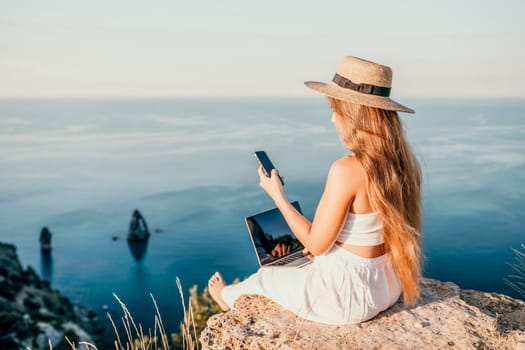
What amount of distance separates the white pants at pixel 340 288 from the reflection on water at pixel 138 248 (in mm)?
76891

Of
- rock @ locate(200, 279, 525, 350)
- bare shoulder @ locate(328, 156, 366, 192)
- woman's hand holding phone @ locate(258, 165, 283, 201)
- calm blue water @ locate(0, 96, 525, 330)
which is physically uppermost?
bare shoulder @ locate(328, 156, 366, 192)

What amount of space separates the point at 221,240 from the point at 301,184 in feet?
65.5

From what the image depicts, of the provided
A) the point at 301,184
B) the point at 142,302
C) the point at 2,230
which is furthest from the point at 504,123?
the point at 2,230

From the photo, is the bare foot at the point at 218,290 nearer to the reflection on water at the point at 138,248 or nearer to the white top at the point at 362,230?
the white top at the point at 362,230

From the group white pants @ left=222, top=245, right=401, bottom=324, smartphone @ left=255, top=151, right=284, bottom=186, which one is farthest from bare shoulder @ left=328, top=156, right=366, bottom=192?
smartphone @ left=255, top=151, right=284, bottom=186

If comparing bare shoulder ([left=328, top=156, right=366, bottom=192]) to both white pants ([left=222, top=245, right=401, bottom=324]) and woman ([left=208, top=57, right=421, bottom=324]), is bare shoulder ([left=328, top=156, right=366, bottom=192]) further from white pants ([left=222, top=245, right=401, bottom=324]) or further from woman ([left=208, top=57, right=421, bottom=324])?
white pants ([left=222, top=245, right=401, bottom=324])

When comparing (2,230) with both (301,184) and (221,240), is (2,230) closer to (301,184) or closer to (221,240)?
(221,240)

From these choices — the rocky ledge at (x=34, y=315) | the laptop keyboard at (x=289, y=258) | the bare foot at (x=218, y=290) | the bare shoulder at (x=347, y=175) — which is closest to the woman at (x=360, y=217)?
the bare shoulder at (x=347, y=175)

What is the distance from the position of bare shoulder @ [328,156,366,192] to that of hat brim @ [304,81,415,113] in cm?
34

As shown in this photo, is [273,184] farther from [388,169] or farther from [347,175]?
[388,169]

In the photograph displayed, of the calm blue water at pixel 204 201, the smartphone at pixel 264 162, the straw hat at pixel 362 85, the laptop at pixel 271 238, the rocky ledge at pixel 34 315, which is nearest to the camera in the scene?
the straw hat at pixel 362 85

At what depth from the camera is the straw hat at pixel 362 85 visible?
2852 millimetres

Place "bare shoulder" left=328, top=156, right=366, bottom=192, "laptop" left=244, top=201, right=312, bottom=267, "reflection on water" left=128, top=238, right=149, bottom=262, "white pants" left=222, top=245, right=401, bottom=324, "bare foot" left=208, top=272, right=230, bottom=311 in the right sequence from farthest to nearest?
"reflection on water" left=128, top=238, right=149, bottom=262 < "bare foot" left=208, top=272, right=230, bottom=311 < "laptop" left=244, top=201, right=312, bottom=267 < "white pants" left=222, top=245, right=401, bottom=324 < "bare shoulder" left=328, top=156, right=366, bottom=192

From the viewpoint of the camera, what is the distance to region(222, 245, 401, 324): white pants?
298cm
